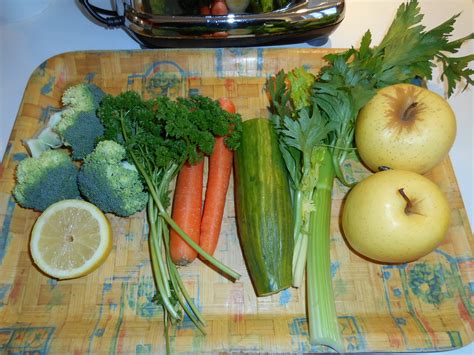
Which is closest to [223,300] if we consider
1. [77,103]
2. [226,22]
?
[77,103]

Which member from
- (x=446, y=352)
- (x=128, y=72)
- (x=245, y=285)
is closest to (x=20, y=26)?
(x=128, y=72)

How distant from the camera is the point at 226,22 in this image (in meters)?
1.17

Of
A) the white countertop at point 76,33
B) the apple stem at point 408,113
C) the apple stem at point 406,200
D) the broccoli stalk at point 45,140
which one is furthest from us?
the white countertop at point 76,33

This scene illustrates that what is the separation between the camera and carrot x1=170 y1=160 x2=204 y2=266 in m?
1.05

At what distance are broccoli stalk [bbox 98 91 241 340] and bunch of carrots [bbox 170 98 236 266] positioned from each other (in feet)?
0.14

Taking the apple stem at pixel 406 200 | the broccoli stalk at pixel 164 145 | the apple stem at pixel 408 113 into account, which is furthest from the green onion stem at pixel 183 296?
the apple stem at pixel 408 113

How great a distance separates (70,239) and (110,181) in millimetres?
179

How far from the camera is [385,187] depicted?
3.14 ft

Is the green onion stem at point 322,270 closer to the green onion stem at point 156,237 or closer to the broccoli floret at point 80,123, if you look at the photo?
the green onion stem at point 156,237

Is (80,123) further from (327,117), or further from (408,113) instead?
(408,113)

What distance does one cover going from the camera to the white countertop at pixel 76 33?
1411 mm

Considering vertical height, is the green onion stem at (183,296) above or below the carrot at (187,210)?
below

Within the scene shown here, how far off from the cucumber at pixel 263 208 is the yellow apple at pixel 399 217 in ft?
0.60

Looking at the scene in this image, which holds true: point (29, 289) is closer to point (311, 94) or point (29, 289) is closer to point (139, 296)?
point (139, 296)
